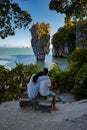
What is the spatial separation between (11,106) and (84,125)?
349 cm

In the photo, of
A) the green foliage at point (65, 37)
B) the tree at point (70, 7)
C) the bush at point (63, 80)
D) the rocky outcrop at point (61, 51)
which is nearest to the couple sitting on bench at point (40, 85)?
the tree at point (70, 7)

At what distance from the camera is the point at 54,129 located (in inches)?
253

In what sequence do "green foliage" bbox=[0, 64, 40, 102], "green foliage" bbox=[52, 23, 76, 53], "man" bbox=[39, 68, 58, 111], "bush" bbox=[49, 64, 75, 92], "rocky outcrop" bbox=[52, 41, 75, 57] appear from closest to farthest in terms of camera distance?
"man" bbox=[39, 68, 58, 111], "green foliage" bbox=[0, 64, 40, 102], "bush" bbox=[49, 64, 75, 92], "green foliage" bbox=[52, 23, 76, 53], "rocky outcrop" bbox=[52, 41, 75, 57]

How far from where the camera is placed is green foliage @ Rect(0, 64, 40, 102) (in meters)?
11.7

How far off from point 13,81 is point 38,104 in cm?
379

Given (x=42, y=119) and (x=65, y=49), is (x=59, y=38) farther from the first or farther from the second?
(x=42, y=119)

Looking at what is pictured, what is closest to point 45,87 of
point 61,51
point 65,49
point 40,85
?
point 40,85

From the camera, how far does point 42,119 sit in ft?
24.3

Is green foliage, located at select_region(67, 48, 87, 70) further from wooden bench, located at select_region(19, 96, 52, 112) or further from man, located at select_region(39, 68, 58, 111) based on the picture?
wooden bench, located at select_region(19, 96, 52, 112)

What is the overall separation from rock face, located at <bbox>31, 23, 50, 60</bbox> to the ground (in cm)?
7413

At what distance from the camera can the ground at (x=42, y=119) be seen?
21.6 feet

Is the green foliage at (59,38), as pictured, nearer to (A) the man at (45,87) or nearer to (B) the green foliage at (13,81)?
(B) the green foliage at (13,81)

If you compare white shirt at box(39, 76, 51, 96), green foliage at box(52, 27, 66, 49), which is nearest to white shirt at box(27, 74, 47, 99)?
white shirt at box(39, 76, 51, 96)

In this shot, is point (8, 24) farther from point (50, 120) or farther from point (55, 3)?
point (50, 120)
